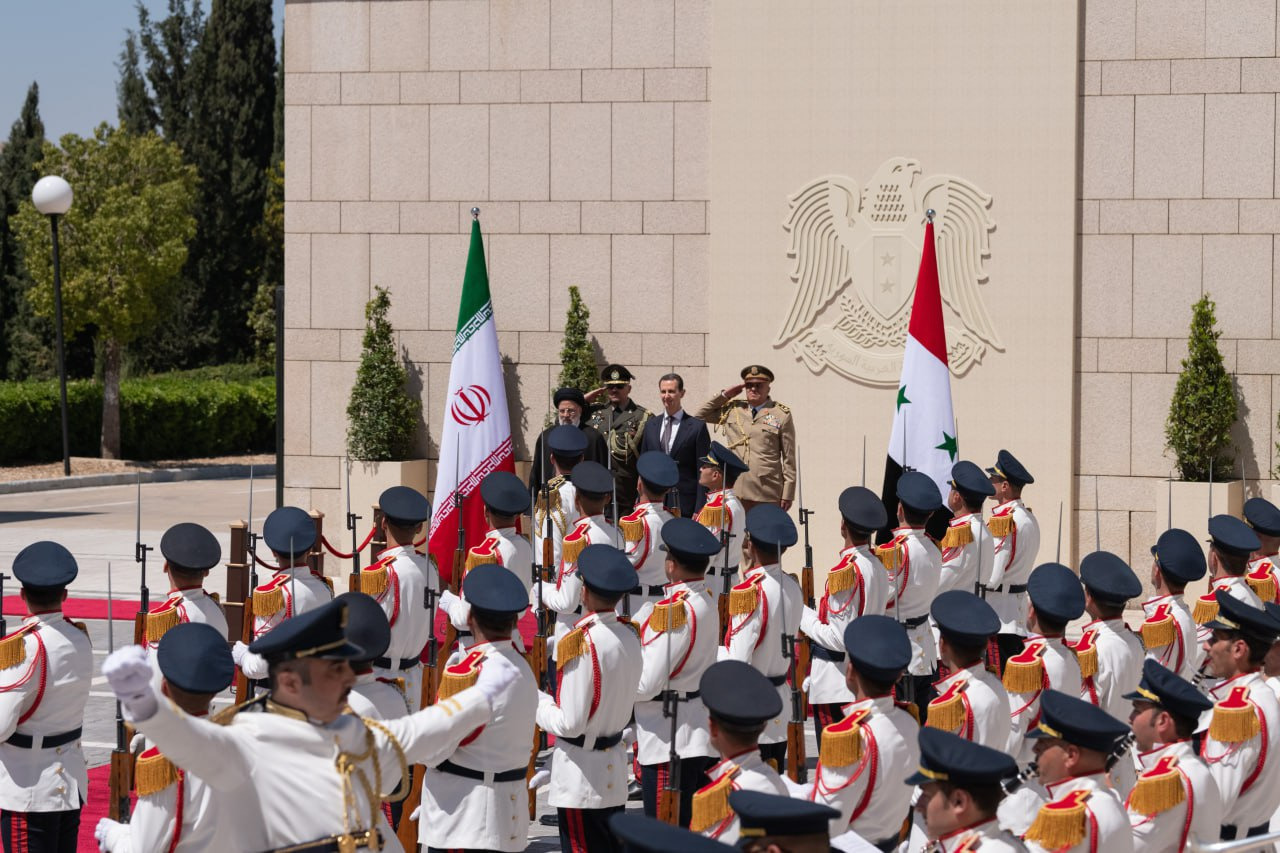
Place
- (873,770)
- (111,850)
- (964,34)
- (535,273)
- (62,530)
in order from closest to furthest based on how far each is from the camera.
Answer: (111,850) < (873,770) < (964,34) < (535,273) < (62,530)

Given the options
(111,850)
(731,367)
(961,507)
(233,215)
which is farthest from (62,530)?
(233,215)

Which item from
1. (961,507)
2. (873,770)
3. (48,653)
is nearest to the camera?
(873,770)

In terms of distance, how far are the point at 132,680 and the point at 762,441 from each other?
907 cm

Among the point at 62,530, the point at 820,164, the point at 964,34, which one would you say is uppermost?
the point at 964,34

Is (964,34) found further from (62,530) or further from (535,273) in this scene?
(62,530)

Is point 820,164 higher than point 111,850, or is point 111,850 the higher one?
point 820,164

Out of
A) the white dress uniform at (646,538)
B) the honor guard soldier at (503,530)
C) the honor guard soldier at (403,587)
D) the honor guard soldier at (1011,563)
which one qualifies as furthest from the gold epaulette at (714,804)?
the honor guard soldier at (1011,563)

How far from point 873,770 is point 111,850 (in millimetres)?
2154

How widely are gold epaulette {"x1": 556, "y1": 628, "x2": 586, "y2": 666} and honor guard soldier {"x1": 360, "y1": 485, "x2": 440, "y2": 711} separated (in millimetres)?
1411

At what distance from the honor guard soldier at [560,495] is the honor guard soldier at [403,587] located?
2218mm

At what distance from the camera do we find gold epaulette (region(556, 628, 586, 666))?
6.14 meters

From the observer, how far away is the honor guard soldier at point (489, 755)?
5586 millimetres

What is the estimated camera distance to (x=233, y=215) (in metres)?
40.4

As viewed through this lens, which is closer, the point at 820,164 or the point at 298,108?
the point at 820,164
